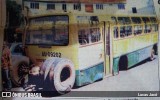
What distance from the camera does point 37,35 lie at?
171cm

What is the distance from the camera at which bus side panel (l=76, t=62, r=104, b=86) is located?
68.5 inches

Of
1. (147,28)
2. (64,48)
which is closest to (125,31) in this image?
(147,28)

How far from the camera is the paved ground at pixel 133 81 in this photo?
1.76 m

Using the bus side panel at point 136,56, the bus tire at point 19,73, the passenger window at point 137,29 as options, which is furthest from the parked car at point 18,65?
the passenger window at point 137,29

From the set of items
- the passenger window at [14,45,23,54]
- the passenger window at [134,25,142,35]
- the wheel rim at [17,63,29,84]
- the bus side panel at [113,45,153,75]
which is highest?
the passenger window at [134,25,142,35]

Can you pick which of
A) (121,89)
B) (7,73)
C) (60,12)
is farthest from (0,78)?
(121,89)

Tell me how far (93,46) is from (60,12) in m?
0.31

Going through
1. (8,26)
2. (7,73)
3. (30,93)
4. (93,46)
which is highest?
(8,26)

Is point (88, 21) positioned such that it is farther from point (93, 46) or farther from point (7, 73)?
point (7, 73)

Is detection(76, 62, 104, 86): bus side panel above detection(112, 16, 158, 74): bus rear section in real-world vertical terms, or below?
below

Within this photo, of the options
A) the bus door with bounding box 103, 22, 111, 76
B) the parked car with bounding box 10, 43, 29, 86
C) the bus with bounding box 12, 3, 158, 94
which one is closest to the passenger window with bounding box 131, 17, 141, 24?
the bus with bounding box 12, 3, 158, 94

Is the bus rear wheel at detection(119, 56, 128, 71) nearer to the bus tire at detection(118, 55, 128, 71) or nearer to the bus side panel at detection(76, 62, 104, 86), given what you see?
the bus tire at detection(118, 55, 128, 71)

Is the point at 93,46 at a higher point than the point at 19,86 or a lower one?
higher

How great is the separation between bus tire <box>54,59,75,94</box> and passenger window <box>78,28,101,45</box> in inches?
6.6
